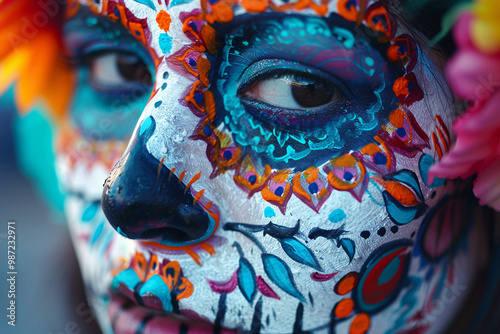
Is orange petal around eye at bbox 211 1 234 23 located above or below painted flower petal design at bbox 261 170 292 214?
above

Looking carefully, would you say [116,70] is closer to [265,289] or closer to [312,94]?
[312,94]

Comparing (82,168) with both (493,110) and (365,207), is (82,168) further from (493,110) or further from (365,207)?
(493,110)

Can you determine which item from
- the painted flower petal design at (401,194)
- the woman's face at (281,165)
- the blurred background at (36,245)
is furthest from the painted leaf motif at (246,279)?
the blurred background at (36,245)

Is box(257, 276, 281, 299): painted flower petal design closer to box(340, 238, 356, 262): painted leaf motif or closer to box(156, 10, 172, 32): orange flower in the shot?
box(340, 238, 356, 262): painted leaf motif

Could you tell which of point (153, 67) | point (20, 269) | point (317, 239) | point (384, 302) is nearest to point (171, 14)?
point (153, 67)

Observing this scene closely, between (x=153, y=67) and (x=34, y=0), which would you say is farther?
(x=34, y=0)

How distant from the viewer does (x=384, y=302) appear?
0.86 metres

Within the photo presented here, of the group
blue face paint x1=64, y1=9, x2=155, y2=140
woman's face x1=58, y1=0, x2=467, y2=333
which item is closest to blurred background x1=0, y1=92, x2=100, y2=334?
blue face paint x1=64, y1=9, x2=155, y2=140

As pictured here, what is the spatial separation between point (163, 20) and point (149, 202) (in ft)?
1.03

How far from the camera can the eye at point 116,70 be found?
1005mm

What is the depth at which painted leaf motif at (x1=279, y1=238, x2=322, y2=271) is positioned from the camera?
794 millimetres

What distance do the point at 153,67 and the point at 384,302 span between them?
60cm

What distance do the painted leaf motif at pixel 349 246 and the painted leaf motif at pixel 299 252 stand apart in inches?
2.0

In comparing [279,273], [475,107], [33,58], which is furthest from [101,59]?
[475,107]
